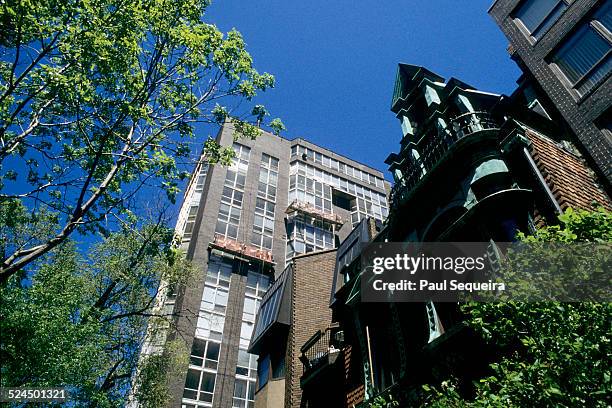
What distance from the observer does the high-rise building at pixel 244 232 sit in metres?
32.7

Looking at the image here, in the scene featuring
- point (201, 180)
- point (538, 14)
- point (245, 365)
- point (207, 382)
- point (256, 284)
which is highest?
point (201, 180)

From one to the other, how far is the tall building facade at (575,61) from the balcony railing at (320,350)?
10.7 meters

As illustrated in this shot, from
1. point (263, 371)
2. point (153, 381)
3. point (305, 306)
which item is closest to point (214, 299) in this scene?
point (153, 381)

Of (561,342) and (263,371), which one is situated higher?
Result: (263,371)

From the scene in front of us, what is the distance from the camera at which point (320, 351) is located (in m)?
17.3

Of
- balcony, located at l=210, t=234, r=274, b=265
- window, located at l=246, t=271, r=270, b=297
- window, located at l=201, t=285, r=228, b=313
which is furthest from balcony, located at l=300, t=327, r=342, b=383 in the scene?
balcony, located at l=210, t=234, r=274, b=265

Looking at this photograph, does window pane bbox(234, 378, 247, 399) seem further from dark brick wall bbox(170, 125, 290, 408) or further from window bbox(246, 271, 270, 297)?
window bbox(246, 271, 270, 297)

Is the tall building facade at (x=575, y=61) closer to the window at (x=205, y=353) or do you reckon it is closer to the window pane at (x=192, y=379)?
the window at (x=205, y=353)

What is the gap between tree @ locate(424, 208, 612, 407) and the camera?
4.91 meters

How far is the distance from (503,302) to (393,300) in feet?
23.9

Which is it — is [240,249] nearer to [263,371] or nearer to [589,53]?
[263,371]

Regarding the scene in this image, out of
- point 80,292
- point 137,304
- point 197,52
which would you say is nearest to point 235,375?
point 137,304

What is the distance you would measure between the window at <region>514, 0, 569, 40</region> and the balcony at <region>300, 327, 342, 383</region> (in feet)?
45.9

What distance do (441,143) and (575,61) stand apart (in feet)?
18.5
